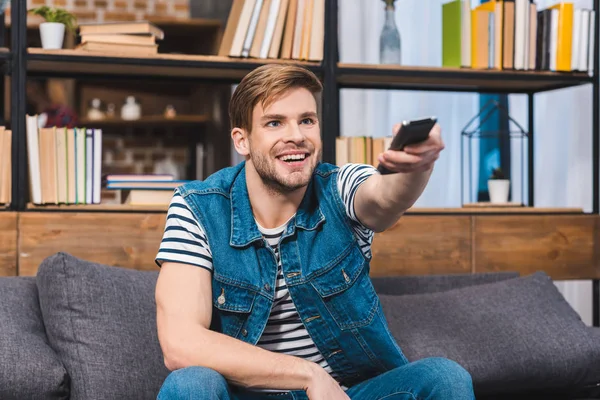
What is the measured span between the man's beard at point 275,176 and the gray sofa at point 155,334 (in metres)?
0.54

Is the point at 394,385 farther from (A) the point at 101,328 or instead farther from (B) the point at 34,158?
(B) the point at 34,158

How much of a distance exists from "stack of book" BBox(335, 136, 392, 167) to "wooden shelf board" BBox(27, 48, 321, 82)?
26 centimetres

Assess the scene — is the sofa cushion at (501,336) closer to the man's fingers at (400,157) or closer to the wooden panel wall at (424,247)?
the wooden panel wall at (424,247)

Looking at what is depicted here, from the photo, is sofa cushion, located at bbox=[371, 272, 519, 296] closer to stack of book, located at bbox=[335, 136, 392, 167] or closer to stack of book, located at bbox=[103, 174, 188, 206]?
stack of book, located at bbox=[335, 136, 392, 167]

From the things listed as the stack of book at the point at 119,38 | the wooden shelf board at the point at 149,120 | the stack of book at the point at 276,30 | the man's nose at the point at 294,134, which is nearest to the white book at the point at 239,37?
the stack of book at the point at 276,30

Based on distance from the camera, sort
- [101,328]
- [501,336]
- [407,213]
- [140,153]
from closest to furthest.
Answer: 1. [101,328]
2. [501,336]
3. [407,213]
4. [140,153]

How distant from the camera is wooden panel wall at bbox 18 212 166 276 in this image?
2.58m

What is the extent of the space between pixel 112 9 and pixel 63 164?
3071 millimetres

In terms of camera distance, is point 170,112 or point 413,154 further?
point 170,112

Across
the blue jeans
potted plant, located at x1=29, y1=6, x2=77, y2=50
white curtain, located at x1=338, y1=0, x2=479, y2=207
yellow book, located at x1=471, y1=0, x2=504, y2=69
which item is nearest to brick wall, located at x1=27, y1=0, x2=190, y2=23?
white curtain, located at x1=338, y1=0, x2=479, y2=207

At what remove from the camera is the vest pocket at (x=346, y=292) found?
1.89 meters

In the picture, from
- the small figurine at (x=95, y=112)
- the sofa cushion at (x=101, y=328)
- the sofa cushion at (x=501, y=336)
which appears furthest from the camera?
the small figurine at (x=95, y=112)

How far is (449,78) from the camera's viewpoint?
299cm

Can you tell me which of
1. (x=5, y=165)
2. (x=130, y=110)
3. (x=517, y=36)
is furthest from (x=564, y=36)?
(x=130, y=110)
